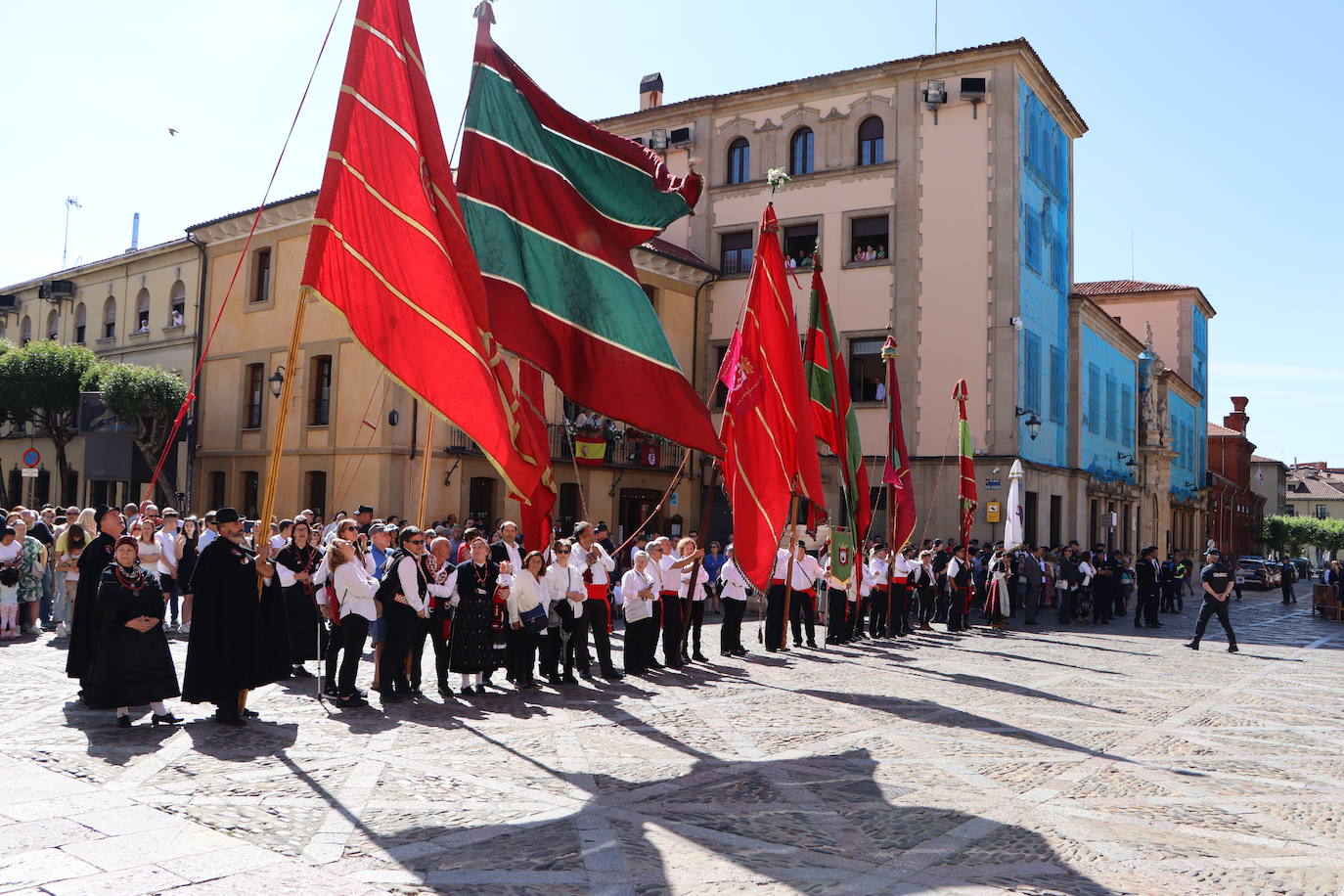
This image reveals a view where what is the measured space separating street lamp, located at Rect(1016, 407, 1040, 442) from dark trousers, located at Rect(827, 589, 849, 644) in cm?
1237

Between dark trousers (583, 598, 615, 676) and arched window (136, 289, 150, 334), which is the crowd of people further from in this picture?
arched window (136, 289, 150, 334)

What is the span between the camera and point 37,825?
20.7 ft

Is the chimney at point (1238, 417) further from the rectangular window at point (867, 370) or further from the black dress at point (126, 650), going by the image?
the black dress at point (126, 650)

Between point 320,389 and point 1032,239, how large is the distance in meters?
20.3

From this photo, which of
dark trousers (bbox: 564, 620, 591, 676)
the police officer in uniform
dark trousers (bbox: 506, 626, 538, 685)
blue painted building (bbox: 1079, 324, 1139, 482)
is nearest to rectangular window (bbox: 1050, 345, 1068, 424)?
blue painted building (bbox: 1079, 324, 1139, 482)

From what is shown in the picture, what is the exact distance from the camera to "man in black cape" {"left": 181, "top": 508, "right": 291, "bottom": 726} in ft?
30.8

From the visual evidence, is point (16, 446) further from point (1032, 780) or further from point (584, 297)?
point (1032, 780)

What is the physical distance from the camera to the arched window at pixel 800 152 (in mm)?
33812

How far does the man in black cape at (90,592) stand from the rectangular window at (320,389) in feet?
61.0

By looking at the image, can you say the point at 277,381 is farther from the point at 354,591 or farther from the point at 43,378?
the point at 354,591

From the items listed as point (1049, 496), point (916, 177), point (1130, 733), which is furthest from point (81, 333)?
point (1130, 733)

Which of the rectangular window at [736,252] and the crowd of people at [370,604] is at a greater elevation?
the rectangular window at [736,252]

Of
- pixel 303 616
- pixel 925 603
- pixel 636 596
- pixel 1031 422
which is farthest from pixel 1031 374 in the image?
pixel 303 616

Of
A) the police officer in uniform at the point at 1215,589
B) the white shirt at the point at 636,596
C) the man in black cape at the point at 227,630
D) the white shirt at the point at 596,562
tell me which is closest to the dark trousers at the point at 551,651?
the white shirt at the point at 596,562
